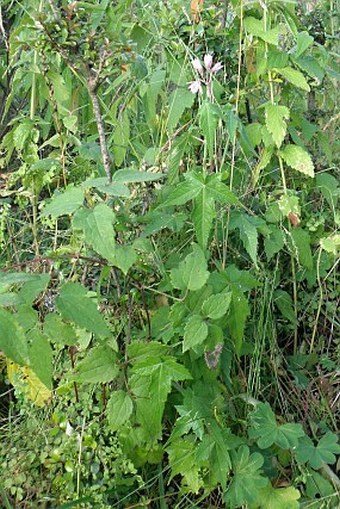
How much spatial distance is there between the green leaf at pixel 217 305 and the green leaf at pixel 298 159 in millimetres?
395

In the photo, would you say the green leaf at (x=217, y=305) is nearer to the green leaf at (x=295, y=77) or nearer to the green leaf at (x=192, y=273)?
the green leaf at (x=192, y=273)

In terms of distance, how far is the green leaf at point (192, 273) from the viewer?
130 cm

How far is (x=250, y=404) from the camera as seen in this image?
57.6 inches

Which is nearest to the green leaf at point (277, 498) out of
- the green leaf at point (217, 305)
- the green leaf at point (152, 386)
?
the green leaf at point (152, 386)

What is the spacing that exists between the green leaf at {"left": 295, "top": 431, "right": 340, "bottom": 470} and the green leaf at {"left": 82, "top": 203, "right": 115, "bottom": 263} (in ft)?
1.79

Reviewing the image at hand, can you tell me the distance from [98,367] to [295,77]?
711mm

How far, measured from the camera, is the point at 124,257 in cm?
125

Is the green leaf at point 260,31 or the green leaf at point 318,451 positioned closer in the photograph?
the green leaf at point 318,451

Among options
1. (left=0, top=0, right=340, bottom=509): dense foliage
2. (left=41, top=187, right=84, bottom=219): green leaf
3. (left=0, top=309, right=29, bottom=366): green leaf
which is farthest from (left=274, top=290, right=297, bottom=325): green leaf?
(left=0, top=309, right=29, bottom=366): green leaf

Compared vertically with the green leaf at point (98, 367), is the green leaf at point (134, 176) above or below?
above

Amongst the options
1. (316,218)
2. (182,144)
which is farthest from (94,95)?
(316,218)

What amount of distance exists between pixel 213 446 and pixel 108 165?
550 millimetres

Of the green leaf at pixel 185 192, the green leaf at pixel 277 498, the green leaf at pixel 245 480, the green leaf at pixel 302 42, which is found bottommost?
the green leaf at pixel 277 498

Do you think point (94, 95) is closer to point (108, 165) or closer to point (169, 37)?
point (108, 165)
